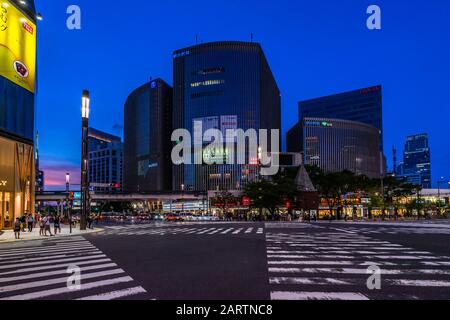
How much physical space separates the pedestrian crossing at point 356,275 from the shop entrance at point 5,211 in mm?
31970

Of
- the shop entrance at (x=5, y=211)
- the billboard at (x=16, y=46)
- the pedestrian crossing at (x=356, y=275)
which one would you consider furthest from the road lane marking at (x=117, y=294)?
the billboard at (x=16, y=46)

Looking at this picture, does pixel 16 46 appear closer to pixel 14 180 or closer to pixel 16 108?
pixel 16 108

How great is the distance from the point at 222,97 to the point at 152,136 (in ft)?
154

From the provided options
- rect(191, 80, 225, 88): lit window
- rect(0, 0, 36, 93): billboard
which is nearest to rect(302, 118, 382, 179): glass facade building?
rect(191, 80, 225, 88): lit window

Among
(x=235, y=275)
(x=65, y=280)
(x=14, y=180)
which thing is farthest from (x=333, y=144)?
(x=65, y=280)

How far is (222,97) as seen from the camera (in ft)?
475

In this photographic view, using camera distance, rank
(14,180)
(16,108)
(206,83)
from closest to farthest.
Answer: (14,180) < (16,108) < (206,83)

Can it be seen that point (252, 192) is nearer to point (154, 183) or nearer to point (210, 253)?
point (210, 253)

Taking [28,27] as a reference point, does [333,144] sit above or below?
below

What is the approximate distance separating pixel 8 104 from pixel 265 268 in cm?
3613

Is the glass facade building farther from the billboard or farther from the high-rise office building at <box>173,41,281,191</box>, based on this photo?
the billboard
